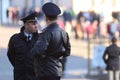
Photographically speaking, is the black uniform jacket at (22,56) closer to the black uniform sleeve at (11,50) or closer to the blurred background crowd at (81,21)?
the black uniform sleeve at (11,50)

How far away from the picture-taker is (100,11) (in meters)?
45.7

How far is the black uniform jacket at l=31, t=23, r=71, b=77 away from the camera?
308 inches

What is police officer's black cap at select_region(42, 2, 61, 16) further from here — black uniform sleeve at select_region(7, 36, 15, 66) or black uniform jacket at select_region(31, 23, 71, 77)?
black uniform sleeve at select_region(7, 36, 15, 66)

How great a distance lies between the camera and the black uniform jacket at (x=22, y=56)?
27.6ft

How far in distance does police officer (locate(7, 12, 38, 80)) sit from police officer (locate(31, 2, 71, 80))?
0.48m

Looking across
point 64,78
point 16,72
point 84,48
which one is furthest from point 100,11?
point 16,72

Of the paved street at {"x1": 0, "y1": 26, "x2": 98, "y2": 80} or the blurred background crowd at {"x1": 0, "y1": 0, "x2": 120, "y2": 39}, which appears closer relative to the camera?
the paved street at {"x1": 0, "y1": 26, "x2": 98, "y2": 80}

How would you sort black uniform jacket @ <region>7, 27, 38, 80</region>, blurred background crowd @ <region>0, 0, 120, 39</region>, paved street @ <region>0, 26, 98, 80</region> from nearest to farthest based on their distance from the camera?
black uniform jacket @ <region>7, 27, 38, 80</region>
paved street @ <region>0, 26, 98, 80</region>
blurred background crowd @ <region>0, 0, 120, 39</region>

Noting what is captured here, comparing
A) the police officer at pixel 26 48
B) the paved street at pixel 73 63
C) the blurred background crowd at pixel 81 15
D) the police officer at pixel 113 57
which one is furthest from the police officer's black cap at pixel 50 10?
the blurred background crowd at pixel 81 15

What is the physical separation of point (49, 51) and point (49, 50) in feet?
0.04

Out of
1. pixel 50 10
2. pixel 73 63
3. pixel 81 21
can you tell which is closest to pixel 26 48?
pixel 50 10

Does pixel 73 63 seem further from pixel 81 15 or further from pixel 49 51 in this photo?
pixel 49 51

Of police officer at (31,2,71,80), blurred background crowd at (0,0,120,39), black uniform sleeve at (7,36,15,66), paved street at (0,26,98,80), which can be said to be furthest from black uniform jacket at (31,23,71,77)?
blurred background crowd at (0,0,120,39)

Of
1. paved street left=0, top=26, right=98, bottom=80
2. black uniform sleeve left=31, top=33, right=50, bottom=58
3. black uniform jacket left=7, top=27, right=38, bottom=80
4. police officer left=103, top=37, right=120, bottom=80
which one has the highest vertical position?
black uniform sleeve left=31, top=33, right=50, bottom=58
